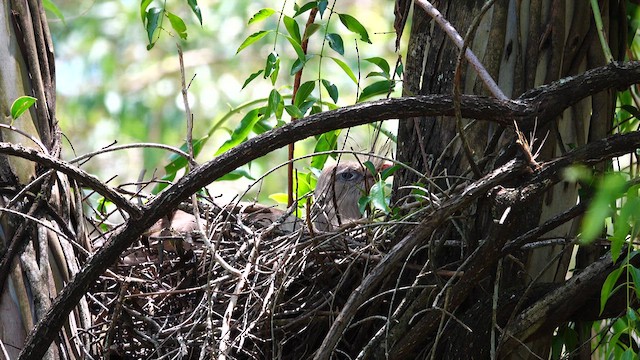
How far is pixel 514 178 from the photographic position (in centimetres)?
182

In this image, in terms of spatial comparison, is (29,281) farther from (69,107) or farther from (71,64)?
(71,64)

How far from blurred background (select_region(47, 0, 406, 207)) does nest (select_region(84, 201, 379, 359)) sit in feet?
17.9

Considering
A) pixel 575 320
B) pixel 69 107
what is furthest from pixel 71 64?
pixel 575 320

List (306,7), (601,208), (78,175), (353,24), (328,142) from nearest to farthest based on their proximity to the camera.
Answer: (601,208) < (78,175) < (306,7) < (353,24) < (328,142)

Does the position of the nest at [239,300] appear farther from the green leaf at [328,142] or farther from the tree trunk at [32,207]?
the green leaf at [328,142]

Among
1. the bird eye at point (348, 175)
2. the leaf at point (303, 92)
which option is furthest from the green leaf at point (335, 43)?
the bird eye at point (348, 175)

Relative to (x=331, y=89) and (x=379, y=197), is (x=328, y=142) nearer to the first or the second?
(x=331, y=89)

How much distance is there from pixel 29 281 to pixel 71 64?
735 cm

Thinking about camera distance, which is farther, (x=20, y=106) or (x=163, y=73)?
(x=163, y=73)

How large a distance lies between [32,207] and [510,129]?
3.93 feet

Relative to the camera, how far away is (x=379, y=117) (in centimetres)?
182

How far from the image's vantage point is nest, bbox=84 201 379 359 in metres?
2.27

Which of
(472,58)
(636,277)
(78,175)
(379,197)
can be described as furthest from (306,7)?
(636,277)

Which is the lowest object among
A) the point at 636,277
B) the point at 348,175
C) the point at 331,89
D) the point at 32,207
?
the point at 636,277
